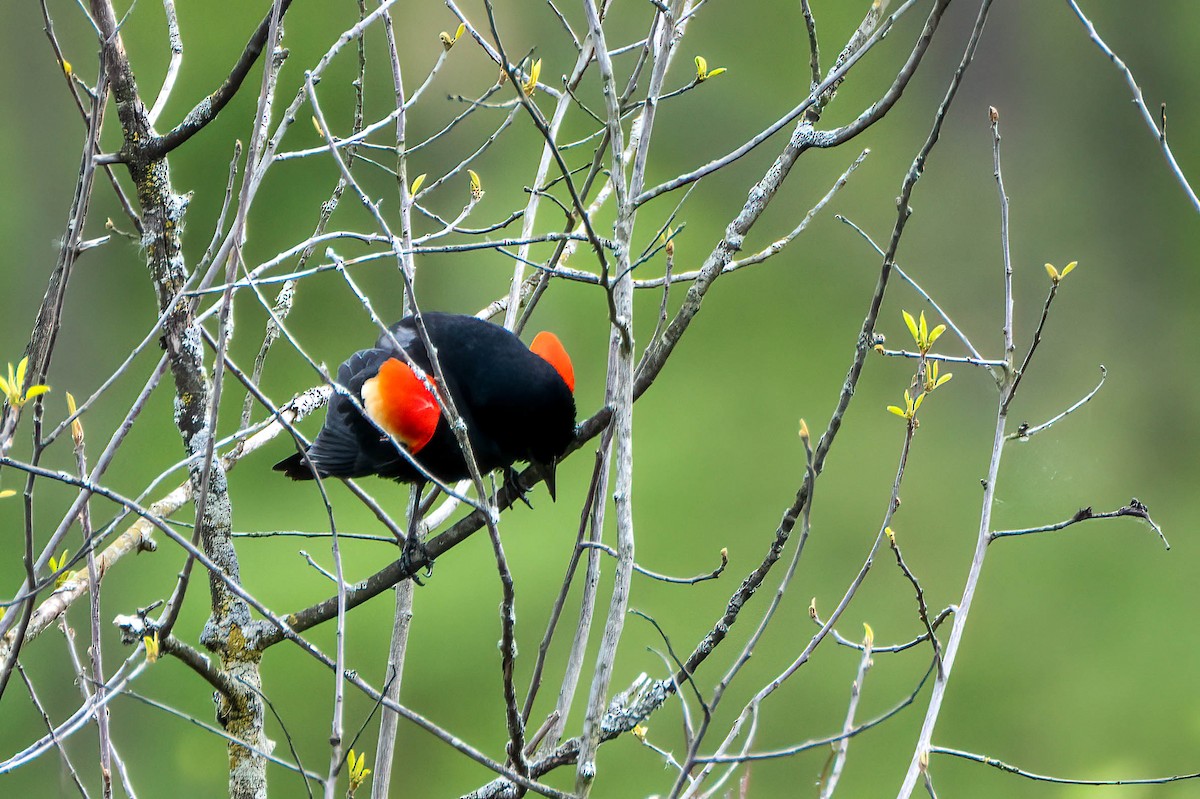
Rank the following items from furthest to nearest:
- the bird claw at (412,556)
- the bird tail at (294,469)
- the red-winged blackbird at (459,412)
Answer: the bird tail at (294,469)
the red-winged blackbird at (459,412)
the bird claw at (412,556)

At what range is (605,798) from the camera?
5598mm

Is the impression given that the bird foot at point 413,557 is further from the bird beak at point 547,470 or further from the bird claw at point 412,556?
the bird beak at point 547,470

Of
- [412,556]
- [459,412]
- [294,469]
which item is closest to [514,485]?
[459,412]

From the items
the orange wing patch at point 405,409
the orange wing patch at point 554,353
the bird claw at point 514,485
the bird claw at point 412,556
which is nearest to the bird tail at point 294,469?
the orange wing patch at point 405,409

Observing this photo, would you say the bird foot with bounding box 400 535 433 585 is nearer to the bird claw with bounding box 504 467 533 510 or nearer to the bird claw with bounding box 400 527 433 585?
the bird claw with bounding box 400 527 433 585

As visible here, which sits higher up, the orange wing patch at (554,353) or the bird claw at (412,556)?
the orange wing patch at (554,353)

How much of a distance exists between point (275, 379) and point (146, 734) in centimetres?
217

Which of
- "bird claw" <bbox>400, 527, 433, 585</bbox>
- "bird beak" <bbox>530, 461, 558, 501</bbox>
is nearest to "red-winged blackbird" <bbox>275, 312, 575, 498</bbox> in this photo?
"bird beak" <bbox>530, 461, 558, 501</bbox>

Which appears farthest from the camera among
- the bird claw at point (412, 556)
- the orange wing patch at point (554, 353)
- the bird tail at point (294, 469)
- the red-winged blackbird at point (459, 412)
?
the orange wing patch at point (554, 353)

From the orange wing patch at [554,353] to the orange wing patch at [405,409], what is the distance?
0.45 m

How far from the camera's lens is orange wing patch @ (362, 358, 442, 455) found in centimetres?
287

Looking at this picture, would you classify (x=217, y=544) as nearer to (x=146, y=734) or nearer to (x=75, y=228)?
(x=75, y=228)

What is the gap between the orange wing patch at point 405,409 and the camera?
2.87 meters

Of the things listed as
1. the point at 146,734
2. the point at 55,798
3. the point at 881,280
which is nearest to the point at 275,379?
the point at 146,734
